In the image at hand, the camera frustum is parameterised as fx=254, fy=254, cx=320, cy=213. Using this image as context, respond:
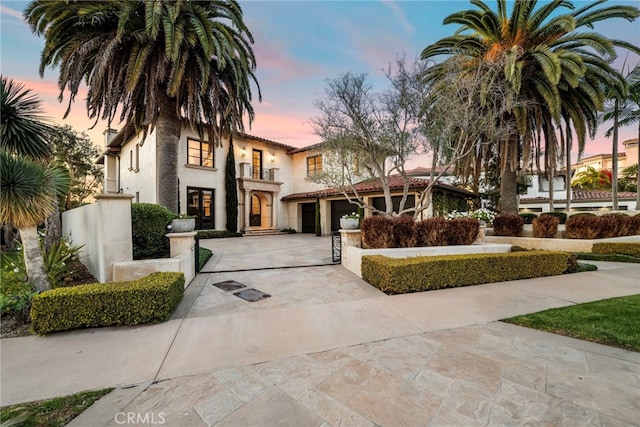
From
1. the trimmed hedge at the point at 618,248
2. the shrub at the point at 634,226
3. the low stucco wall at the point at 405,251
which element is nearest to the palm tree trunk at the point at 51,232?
the low stucco wall at the point at 405,251

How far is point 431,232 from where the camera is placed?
292 inches

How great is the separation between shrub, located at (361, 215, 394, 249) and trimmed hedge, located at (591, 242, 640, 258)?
27.2ft

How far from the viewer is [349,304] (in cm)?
465

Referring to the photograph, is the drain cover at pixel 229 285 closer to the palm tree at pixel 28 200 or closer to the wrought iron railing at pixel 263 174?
the palm tree at pixel 28 200

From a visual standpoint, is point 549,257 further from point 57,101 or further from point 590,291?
point 57,101

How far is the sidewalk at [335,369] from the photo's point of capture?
2092 millimetres

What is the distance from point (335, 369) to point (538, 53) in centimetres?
1389

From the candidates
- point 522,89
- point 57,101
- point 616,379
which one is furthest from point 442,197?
point 57,101

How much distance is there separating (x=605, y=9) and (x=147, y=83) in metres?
17.2

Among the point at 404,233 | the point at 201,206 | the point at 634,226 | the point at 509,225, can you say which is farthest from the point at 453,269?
the point at 201,206

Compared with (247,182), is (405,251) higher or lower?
lower

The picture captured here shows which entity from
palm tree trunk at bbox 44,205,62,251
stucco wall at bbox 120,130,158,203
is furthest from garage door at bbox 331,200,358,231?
palm tree trunk at bbox 44,205,62,251

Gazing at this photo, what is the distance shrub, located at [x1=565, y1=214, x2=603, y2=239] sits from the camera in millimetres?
9984

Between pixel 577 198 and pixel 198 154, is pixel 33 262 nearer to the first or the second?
pixel 198 154
